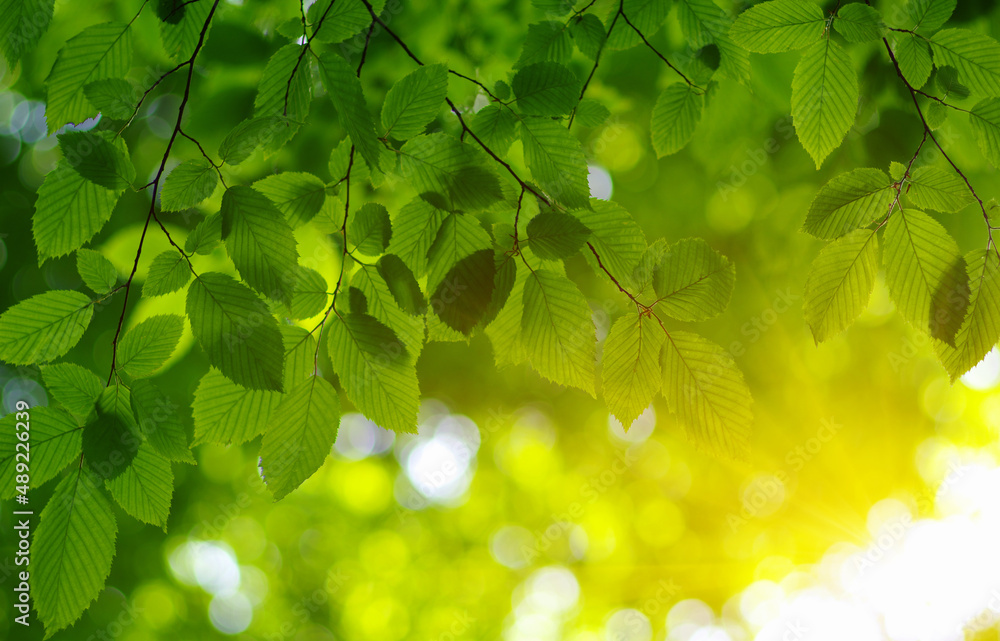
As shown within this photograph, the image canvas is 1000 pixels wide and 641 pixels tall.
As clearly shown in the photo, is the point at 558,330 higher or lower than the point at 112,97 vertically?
higher

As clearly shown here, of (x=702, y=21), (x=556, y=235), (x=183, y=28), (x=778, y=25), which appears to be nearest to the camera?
(x=556, y=235)

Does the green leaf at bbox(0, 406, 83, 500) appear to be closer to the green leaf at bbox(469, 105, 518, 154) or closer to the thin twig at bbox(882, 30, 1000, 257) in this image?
the green leaf at bbox(469, 105, 518, 154)

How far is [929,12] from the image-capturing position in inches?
39.9

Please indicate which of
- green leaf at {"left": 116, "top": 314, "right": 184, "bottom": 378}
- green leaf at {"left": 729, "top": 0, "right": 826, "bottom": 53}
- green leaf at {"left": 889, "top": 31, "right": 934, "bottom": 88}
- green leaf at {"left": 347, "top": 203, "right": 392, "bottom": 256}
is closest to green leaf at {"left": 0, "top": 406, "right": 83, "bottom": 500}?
green leaf at {"left": 116, "top": 314, "right": 184, "bottom": 378}

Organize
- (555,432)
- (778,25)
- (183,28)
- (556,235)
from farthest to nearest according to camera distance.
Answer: (555,432)
(183,28)
(778,25)
(556,235)

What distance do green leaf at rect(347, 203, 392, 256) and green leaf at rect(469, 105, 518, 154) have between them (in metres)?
0.24

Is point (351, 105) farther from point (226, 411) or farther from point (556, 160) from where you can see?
point (226, 411)

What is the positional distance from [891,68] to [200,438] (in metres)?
2.12

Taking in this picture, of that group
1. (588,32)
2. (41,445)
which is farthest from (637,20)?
(41,445)

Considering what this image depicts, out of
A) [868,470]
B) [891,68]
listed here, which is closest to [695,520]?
[868,470]

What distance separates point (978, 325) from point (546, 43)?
0.98m

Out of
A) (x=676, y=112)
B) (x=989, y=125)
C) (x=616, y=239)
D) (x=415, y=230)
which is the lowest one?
(x=415, y=230)

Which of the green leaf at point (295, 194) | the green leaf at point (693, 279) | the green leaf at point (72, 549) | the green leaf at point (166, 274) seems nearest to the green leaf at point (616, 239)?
the green leaf at point (693, 279)

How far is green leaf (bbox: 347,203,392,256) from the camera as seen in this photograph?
0.97 m
